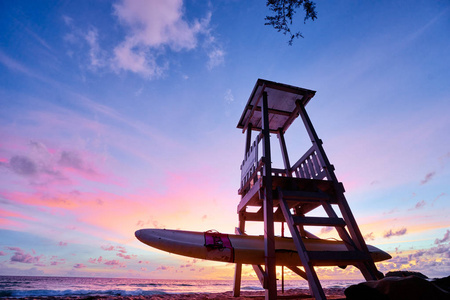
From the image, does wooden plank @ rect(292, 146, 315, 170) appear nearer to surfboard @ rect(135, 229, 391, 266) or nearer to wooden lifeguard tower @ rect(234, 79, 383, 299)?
wooden lifeguard tower @ rect(234, 79, 383, 299)

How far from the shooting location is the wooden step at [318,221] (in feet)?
13.1

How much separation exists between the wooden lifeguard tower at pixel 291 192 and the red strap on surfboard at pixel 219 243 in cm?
68

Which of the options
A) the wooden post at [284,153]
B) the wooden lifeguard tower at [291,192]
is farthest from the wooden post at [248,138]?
the wooden post at [284,153]

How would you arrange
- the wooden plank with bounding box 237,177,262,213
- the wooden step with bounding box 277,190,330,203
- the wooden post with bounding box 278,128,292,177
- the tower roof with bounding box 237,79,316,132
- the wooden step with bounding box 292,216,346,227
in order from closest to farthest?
the wooden step with bounding box 292,216,346,227, the wooden step with bounding box 277,190,330,203, the wooden plank with bounding box 237,177,262,213, the tower roof with bounding box 237,79,316,132, the wooden post with bounding box 278,128,292,177

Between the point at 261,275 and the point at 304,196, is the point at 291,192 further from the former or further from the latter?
the point at 261,275

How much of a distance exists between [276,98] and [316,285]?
16.2 ft

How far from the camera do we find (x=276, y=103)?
6.62 meters

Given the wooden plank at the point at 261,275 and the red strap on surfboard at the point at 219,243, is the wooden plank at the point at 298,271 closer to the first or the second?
the wooden plank at the point at 261,275

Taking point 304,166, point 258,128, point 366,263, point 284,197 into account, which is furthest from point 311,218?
point 258,128

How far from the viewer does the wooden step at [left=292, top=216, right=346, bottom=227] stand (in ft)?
13.1

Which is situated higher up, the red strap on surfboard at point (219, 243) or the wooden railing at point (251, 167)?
the wooden railing at point (251, 167)

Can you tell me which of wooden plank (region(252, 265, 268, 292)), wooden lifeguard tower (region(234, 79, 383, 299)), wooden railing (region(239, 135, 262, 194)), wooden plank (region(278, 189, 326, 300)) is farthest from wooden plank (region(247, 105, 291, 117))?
wooden plank (region(252, 265, 268, 292))

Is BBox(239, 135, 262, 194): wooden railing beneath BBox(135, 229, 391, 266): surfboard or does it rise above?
above

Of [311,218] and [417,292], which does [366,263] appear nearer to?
[311,218]
